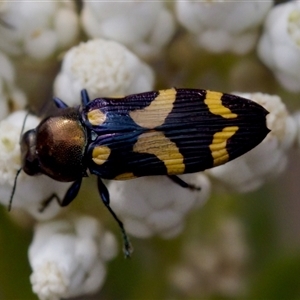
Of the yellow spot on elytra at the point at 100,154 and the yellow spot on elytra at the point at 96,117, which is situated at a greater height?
the yellow spot on elytra at the point at 96,117

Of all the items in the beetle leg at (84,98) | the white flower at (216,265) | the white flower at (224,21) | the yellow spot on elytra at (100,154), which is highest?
the white flower at (224,21)

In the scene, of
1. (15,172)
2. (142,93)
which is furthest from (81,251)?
(142,93)

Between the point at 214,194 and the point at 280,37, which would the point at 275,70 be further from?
the point at 214,194

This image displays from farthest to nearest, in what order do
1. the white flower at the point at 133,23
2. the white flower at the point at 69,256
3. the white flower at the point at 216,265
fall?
the white flower at the point at 216,265 < the white flower at the point at 133,23 < the white flower at the point at 69,256

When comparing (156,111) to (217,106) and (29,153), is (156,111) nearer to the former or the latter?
(217,106)

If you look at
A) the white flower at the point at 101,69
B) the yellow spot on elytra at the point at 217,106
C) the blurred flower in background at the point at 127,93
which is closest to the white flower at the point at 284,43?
the blurred flower in background at the point at 127,93

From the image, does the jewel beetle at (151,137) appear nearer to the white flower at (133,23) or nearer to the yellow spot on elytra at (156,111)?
the yellow spot on elytra at (156,111)

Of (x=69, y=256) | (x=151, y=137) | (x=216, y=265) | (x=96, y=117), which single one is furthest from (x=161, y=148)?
(x=216, y=265)
